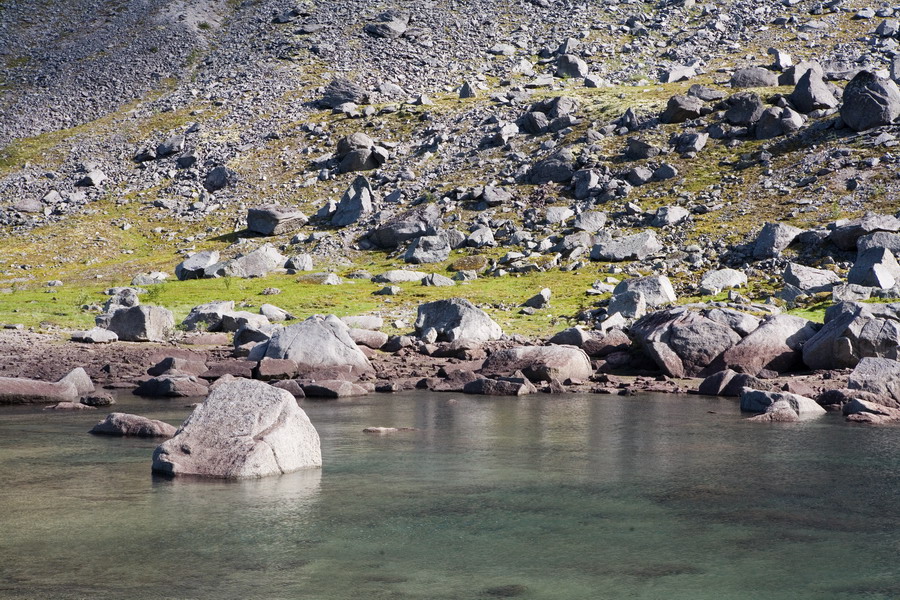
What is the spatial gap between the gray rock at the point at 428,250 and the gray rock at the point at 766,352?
37.4 m

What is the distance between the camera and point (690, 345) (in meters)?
32.8

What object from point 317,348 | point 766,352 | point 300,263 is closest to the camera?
point 766,352

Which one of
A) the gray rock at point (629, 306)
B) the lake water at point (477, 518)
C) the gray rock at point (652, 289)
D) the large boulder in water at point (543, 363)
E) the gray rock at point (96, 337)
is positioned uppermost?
the gray rock at point (652, 289)

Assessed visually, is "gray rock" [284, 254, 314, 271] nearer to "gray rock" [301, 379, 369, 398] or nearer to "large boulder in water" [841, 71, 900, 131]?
"gray rock" [301, 379, 369, 398]

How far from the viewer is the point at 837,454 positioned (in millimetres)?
18641

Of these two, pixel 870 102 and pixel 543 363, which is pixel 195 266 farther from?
pixel 870 102

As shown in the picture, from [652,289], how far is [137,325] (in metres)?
25.6

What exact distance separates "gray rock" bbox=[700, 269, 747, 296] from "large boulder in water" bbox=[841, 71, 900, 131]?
25.2 metres

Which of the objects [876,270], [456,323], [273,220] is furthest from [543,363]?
[273,220]

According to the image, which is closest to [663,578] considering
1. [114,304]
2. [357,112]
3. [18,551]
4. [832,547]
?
[832,547]

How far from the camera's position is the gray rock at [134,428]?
67.5 ft

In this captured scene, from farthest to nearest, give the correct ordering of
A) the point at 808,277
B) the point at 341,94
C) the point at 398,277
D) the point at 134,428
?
the point at 341,94, the point at 398,277, the point at 808,277, the point at 134,428

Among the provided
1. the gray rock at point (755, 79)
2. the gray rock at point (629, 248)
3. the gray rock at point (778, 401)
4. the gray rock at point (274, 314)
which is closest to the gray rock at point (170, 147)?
the gray rock at point (629, 248)

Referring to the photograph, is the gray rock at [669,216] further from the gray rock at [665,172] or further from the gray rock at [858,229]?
the gray rock at [858,229]
